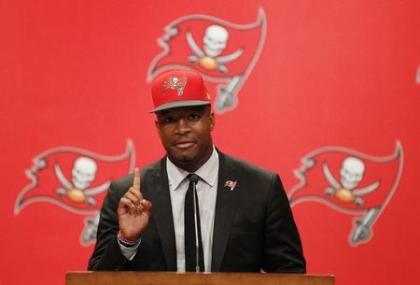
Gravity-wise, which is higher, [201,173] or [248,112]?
[248,112]

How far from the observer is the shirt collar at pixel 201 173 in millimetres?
2279

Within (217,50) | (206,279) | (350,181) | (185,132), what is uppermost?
(217,50)

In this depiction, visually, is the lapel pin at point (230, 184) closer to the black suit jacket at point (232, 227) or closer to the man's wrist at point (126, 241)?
the black suit jacket at point (232, 227)

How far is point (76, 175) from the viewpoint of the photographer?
10.3 ft

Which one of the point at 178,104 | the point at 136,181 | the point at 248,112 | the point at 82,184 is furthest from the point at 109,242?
the point at 248,112

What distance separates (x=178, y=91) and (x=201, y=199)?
305 mm

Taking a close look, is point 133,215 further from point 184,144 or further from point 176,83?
point 176,83

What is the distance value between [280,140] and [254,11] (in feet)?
1.62

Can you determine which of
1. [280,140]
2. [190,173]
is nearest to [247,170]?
[190,173]

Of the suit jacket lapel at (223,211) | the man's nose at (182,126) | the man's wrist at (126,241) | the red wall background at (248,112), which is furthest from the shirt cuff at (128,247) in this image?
the red wall background at (248,112)

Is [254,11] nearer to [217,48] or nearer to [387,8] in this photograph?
[217,48]

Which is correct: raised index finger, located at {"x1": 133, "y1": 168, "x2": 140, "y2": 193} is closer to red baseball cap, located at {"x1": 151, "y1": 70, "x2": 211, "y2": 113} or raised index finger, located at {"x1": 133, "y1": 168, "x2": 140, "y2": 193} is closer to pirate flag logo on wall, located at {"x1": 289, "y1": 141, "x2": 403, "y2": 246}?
red baseball cap, located at {"x1": 151, "y1": 70, "x2": 211, "y2": 113}

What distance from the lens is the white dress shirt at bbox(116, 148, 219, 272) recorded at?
2205 mm

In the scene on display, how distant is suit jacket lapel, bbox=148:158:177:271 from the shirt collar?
17mm
